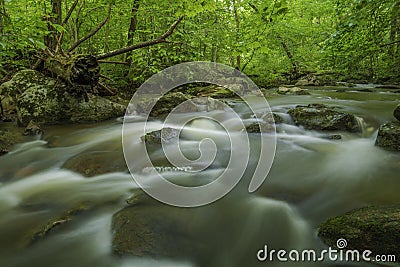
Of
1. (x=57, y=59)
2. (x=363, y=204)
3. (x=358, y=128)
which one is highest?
(x=57, y=59)

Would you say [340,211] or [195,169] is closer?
[340,211]

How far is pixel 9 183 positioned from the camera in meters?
3.58

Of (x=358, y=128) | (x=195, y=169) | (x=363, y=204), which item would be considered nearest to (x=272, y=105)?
(x=358, y=128)

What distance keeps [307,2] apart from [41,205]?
13.6 meters

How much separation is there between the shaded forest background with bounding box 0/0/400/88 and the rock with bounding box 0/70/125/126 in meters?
0.57

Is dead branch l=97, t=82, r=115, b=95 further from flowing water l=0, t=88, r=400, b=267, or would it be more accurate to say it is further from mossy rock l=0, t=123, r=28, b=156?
flowing water l=0, t=88, r=400, b=267

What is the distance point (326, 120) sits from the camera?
15.8 feet

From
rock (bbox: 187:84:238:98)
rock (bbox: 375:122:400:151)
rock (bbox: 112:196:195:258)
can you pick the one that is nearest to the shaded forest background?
rock (bbox: 187:84:238:98)

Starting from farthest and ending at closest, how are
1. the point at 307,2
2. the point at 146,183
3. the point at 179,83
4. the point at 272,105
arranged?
the point at 307,2 < the point at 179,83 < the point at 272,105 < the point at 146,183

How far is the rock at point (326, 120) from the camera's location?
4.69 meters

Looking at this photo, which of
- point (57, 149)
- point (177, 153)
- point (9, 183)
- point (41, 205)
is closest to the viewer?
point (41, 205)

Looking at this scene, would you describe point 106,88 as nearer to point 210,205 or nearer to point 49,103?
point 49,103

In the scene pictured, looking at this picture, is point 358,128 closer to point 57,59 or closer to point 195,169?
point 195,169

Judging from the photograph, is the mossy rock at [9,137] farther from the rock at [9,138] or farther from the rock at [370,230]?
the rock at [370,230]
